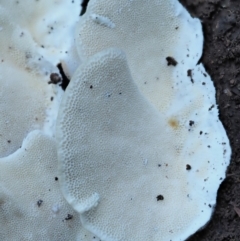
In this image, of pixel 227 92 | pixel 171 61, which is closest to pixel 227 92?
pixel 227 92

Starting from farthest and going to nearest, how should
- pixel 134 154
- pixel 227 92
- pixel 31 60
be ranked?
pixel 31 60 < pixel 227 92 < pixel 134 154

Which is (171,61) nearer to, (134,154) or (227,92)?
(227,92)

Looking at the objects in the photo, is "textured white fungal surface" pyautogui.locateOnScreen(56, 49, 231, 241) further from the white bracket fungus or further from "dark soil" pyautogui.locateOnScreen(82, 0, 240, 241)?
the white bracket fungus

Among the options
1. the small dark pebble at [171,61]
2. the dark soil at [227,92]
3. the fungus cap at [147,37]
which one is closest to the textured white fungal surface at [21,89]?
the fungus cap at [147,37]

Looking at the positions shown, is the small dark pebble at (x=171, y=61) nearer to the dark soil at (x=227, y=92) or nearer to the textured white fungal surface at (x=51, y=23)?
the dark soil at (x=227, y=92)

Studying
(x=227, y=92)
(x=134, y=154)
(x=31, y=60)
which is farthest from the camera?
(x=31, y=60)

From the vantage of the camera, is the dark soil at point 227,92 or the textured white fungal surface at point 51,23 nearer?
the dark soil at point 227,92

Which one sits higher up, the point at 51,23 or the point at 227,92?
the point at 51,23
